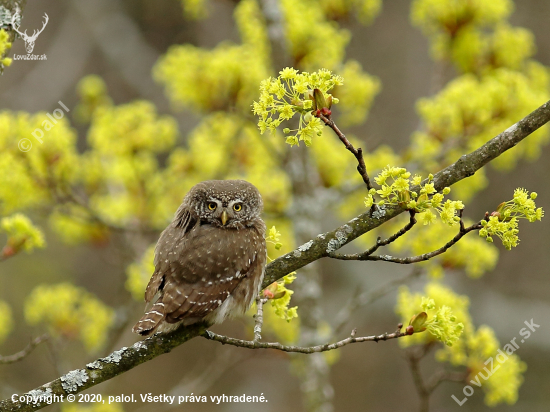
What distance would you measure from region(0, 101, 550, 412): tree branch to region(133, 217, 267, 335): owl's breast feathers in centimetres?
36

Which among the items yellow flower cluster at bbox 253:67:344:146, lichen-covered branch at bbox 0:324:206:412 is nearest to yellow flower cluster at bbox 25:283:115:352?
lichen-covered branch at bbox 0:324:206:412

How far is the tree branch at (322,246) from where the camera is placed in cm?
262

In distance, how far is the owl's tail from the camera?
285cm

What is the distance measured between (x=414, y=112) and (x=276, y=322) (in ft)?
14.7

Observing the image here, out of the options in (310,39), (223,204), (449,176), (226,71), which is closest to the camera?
(449,176)

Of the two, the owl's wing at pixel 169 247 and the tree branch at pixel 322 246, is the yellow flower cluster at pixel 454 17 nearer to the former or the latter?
the tree branch at pixel 322 246

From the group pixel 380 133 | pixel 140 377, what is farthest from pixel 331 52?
pixel 140 377

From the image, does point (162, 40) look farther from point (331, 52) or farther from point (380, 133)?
point (331, 52)

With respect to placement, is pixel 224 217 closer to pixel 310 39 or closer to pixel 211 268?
pixel 211 268

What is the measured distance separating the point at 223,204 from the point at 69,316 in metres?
2.61

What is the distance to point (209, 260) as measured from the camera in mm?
3359

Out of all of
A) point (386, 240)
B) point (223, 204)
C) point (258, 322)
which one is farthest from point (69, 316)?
point (386, 240)

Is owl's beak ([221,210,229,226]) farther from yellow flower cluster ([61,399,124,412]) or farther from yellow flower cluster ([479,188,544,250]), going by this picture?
yellow flower cluster ([61,399,124,412])

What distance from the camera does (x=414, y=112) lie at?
886cm
